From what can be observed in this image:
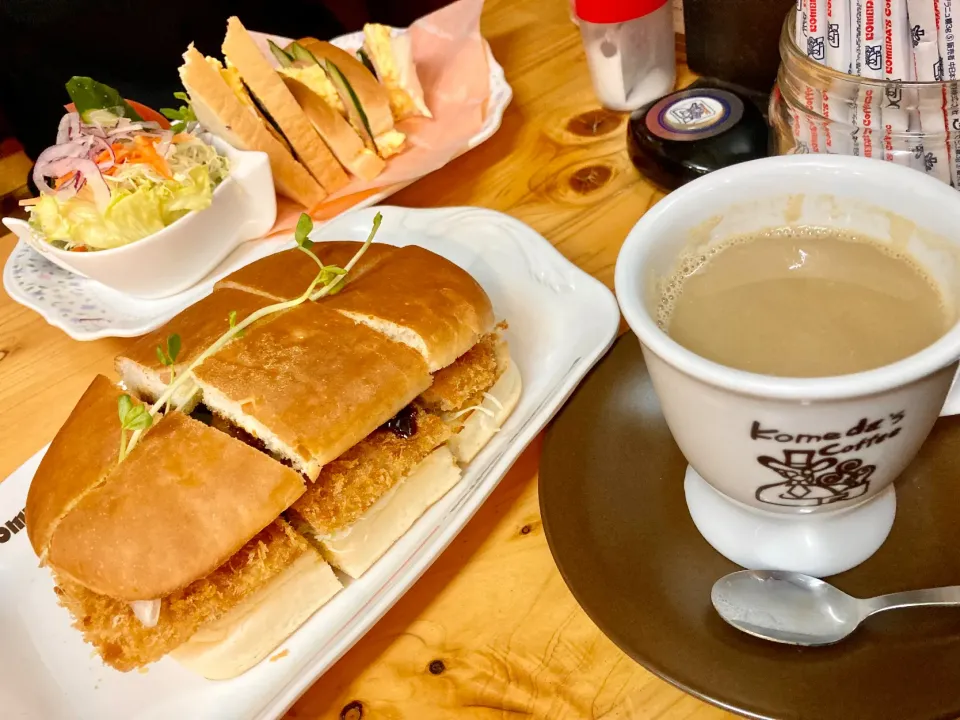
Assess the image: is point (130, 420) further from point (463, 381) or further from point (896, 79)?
point (896, 79)

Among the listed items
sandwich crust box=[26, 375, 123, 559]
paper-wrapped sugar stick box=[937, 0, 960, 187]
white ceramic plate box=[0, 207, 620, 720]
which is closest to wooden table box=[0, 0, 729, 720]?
white ceramic plate box=[0, 207, 620, 720]

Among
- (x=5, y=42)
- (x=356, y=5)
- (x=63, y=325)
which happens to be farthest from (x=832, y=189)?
(x=356, y=5)

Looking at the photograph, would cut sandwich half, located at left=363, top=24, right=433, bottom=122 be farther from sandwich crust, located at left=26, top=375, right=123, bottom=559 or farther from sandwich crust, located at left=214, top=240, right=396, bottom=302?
sandwich crust, located at left=26, top=375, right=123, bottom=559

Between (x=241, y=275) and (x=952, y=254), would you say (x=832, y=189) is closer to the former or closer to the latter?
(x=952, y=254)

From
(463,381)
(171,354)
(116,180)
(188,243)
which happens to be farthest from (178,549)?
(116,180)

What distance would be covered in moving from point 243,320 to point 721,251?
60 centimetres

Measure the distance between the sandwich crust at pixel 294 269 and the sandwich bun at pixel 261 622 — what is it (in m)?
0.38

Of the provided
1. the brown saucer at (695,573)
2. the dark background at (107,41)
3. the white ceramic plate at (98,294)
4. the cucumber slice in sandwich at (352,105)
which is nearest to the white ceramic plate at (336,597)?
the brown saucer at (695,573)

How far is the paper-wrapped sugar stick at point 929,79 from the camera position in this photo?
886 mm

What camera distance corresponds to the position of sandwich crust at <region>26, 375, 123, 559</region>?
88 centimetres

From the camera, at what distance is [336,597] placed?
911 mm

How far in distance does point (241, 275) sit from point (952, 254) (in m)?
0.90

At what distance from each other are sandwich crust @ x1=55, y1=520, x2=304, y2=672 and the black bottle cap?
0.84 metres

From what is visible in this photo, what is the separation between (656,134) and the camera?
1.31m
